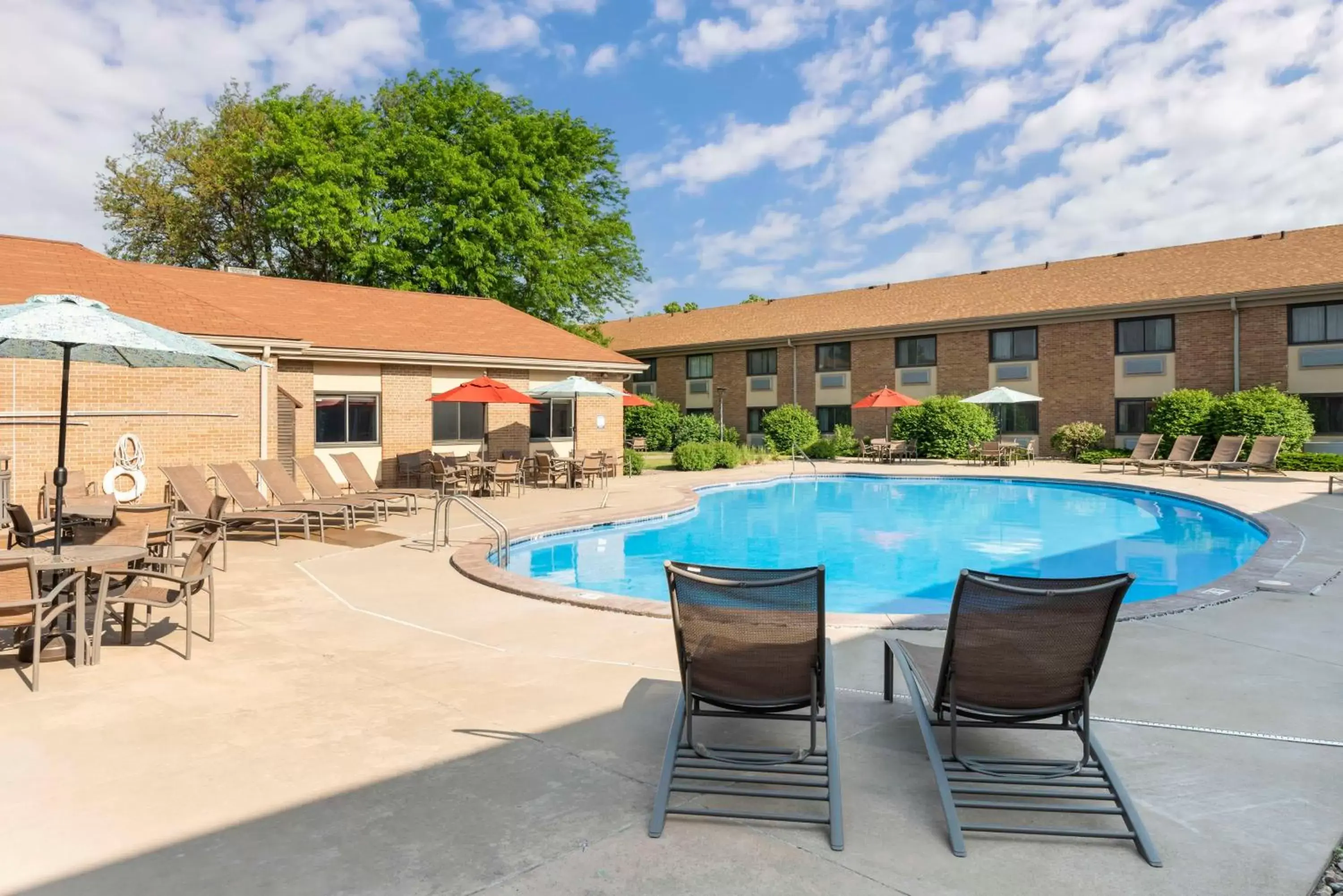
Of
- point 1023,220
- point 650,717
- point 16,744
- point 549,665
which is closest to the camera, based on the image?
point 16,744

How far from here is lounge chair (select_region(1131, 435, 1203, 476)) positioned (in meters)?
22.6

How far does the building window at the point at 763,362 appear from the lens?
1438 inches

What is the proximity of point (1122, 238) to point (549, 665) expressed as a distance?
35926 mm

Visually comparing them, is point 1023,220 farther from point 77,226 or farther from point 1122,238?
point 77,226

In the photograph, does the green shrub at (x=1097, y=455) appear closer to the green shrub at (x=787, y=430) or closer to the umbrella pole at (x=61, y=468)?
the green shrub at (x=787, y=430)

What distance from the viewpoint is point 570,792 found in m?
3.84

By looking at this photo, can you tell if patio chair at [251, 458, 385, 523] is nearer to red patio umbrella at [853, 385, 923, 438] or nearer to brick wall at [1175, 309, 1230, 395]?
red patio umbrella at [853, 385, 923, 438]

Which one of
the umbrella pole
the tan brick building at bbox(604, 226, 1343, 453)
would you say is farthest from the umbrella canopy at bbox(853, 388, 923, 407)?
the umbrella pole

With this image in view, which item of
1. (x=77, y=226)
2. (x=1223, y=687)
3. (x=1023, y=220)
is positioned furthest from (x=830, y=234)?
(x=1223, y=687)

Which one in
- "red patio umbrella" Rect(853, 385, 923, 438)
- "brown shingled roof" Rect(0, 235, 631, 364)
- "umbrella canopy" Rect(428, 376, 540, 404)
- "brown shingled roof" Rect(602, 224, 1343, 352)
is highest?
"brown shingled roof" Rect(602, 224, 1343, 352)

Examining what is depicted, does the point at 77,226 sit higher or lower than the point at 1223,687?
higher

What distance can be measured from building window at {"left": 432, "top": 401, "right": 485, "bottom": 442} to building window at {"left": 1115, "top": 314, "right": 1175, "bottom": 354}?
20770mm

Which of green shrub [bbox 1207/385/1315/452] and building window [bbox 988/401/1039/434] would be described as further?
building window [bbox 988/401/1039/434]

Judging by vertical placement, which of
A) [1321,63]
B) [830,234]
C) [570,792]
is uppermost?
[830,234]
